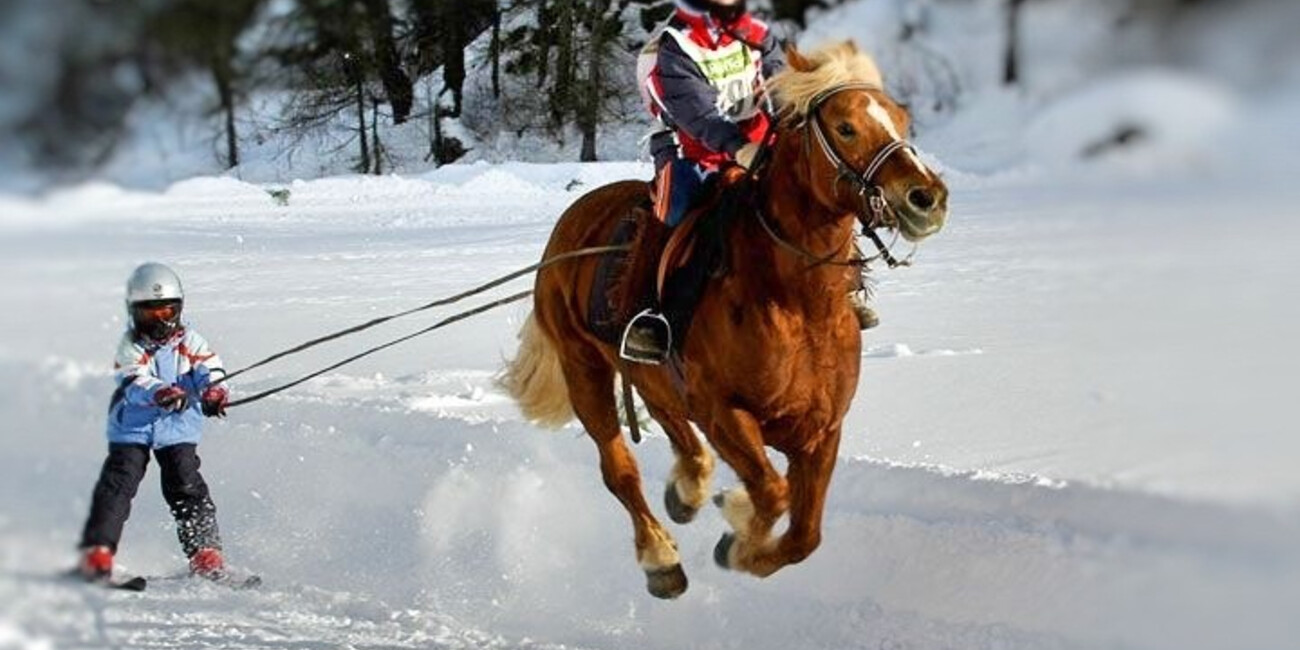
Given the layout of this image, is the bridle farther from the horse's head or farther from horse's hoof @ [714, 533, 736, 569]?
horse's hoof @ [714, 533, 736, 569]

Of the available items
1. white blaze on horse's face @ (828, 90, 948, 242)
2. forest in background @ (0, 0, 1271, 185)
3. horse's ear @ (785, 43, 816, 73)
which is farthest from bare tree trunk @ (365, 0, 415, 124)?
horse's ear @ (785, 43, 816, 73)

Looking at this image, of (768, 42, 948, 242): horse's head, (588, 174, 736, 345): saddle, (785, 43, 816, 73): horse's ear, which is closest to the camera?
(768, 42, 948, 242): horse's head

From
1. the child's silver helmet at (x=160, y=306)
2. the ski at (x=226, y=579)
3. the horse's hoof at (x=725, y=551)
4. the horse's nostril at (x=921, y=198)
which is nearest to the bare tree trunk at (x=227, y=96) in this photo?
the child's silver helmet at (x=160, y=306)

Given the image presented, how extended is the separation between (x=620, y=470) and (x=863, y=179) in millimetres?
1938

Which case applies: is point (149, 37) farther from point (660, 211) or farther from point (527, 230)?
point (527, 230)

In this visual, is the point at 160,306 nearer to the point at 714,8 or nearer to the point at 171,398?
the point at 714,8

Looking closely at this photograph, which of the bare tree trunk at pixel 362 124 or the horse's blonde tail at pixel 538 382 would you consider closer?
the bare tree trunk at pixel 362 124

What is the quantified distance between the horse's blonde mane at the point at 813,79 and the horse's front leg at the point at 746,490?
77 cm

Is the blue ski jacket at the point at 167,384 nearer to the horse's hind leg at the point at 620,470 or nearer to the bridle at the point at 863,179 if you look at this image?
the horse's hind leg at the point at 620,470

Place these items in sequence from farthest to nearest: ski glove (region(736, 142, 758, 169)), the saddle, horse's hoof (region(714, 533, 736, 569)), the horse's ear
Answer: horse's hoof (region(714, 533, 736, 569)) → the saddle → ski glove (region(736, 142, 758, 169)) → the horse's ear

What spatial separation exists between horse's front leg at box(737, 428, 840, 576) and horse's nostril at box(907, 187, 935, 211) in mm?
1167

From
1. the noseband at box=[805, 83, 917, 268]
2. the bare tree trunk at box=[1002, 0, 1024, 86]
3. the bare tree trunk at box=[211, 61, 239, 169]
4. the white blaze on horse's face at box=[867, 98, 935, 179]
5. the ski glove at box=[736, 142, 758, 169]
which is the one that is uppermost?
the bare tree trunk at box=[1002, 0, 1024, 86]

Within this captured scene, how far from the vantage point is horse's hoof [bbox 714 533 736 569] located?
3.84m

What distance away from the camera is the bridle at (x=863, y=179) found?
8.89 ft
